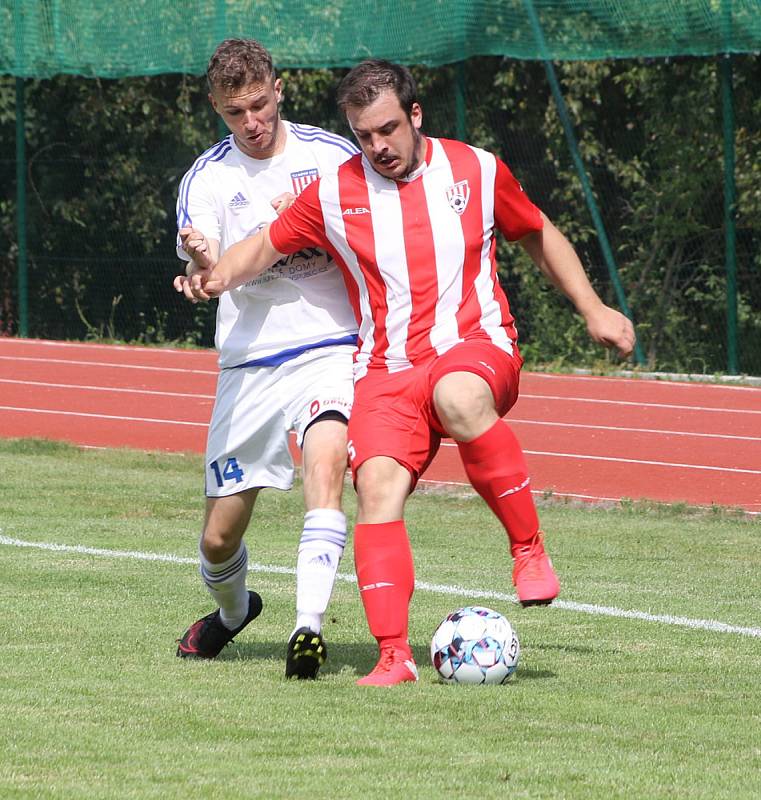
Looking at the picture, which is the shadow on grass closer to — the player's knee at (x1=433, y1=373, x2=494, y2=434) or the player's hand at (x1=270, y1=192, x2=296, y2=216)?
the player's knee at (x1=433, y1=373, x2=494, y2=434)

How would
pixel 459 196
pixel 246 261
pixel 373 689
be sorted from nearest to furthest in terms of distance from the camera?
pixel 373 689
pixel 459 196
pixel 246 261

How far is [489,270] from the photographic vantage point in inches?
209

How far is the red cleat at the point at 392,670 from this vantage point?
16.2ft

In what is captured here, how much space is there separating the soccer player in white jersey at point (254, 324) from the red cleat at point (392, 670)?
563 mm

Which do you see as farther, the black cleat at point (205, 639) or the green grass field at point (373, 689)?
the black cleat at point (205, 639)

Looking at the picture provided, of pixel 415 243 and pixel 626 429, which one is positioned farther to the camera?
pixel 626 429

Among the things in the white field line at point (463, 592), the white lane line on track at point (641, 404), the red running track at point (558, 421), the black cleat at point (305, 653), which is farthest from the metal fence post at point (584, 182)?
the black cleat at point (305, 653)

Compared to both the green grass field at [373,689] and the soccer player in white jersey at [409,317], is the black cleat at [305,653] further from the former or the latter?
the soccer player in white jersey at [409,317]

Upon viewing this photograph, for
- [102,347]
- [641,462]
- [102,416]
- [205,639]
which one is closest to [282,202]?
[205,639]

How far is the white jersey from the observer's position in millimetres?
5566

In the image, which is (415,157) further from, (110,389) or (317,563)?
(110,389)

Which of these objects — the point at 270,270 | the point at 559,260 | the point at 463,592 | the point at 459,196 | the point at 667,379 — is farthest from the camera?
the point at 667,379

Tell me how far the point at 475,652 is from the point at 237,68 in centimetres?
202

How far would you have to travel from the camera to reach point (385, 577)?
5.01 meters
